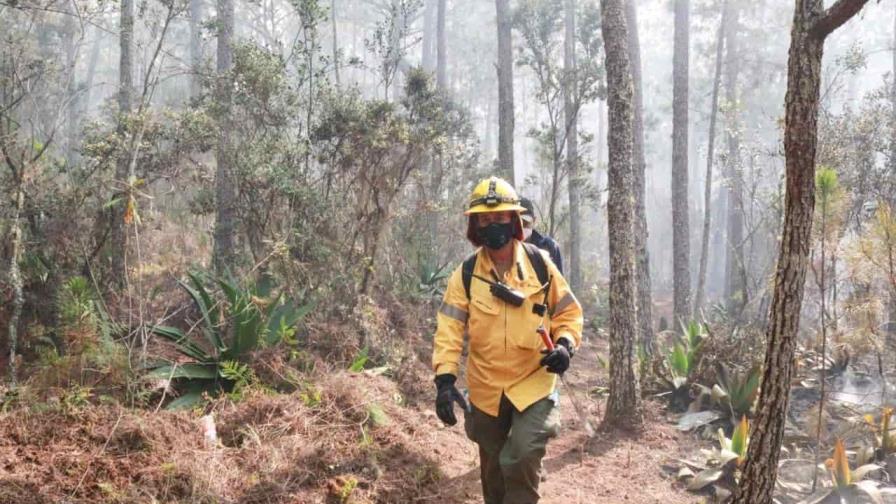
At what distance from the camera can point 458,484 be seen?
4.49 meters

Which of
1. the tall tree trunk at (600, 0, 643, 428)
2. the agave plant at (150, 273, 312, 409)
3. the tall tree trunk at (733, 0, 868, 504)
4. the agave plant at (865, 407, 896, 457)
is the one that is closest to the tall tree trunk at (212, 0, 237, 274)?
the agave plant at (150, 273, 312, 409)

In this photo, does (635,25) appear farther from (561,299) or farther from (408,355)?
(561,299)

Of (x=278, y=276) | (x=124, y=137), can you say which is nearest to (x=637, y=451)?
(x=278, y=276)

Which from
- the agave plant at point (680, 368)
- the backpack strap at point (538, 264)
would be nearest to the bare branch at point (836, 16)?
the backpack strap at point (538, 264)

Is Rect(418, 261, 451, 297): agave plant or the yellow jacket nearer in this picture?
the yellow jacket

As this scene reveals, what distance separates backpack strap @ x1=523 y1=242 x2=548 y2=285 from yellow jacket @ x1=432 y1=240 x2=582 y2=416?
0.10ft

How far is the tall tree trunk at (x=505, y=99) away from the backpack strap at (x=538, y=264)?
943 cm

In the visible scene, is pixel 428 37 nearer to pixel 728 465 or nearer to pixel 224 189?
pixel 224 189

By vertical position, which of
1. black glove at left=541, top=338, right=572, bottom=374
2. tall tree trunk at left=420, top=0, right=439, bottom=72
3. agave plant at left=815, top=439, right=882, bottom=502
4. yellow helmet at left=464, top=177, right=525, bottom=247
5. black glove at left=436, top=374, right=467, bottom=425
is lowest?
agave plant at left=815, top=439, right=882, bottom=502

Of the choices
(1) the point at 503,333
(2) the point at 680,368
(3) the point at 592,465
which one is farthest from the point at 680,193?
(1) the point at 503,333

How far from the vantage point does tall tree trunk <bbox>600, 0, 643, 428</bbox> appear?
19.6ft

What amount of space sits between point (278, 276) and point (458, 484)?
345 cm

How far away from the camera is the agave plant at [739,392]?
242 inches

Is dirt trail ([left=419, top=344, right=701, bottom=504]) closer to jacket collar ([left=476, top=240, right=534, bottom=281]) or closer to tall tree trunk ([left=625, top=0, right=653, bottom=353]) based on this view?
jacket collar ([left=476, top=240, right=534, bottom=281])
